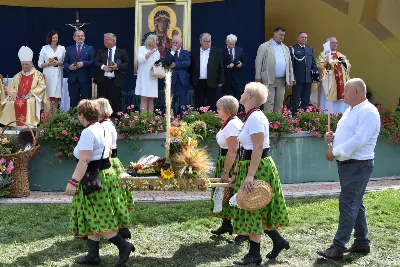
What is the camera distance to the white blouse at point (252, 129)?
576cm

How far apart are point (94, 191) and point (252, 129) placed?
1.61 metres

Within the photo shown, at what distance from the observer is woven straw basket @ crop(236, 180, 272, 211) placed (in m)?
5.71

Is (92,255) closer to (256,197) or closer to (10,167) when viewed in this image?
(256,197)

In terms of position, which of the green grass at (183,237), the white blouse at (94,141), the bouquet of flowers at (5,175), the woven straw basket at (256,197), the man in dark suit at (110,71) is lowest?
the green grass at (183,237)

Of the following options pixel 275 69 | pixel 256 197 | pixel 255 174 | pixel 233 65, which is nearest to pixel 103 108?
pixel 255 174

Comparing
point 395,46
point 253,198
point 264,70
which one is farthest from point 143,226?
point 395,46

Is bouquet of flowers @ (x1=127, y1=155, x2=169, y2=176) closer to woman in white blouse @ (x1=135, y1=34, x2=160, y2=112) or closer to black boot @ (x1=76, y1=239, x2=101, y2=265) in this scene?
black boot @ (x1=76, y1=239, x2=101, y2=265)

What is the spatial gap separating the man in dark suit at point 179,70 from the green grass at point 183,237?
10.6 feet

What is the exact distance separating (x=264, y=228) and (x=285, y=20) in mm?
10260

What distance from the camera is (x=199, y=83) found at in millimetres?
11531

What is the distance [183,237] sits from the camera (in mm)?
7102

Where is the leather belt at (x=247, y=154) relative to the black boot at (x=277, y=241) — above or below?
above

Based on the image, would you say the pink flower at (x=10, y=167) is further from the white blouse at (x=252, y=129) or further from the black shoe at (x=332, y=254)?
the black shoe at (x=332, y=254)

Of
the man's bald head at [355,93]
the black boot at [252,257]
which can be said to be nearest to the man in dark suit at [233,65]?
the man's bald head at [355,93]
